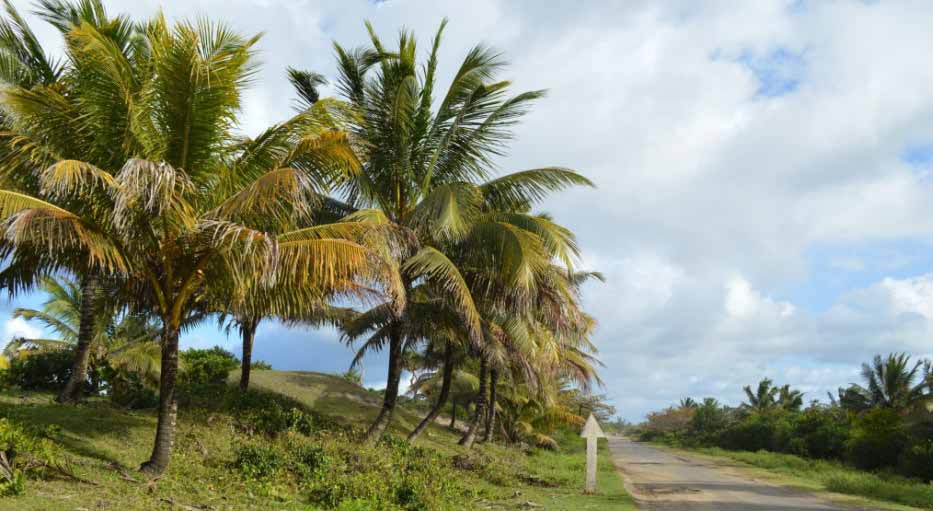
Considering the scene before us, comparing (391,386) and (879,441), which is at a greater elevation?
(391,386)

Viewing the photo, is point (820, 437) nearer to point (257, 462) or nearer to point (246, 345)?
point (246, 345)

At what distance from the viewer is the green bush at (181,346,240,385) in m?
21.9

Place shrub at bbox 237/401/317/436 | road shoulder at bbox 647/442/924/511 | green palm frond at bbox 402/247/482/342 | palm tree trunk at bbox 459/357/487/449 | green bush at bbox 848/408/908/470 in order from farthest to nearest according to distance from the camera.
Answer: green bush at bbox 848/408/908/470 → palm tree trunk at bbox 459/357/487/449 → road shoulder at bbox 647/442/924/511 → shrub at bbox 237/401/317/436 → green palm frond at bbox 402/247/482/342

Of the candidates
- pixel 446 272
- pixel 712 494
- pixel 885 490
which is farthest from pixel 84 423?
pixel 885 490

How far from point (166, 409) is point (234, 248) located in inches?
101

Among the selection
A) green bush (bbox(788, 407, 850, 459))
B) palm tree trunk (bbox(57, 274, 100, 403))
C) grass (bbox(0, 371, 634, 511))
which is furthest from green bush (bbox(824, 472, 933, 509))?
palm tree trunk (bbox(57, 274, 100, 403))

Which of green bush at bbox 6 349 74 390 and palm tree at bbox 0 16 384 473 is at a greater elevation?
palm tree at bbox 0 16 384 473

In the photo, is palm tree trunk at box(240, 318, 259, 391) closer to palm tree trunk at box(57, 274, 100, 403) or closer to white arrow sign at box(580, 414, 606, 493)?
palm tree trunk at box(57, 274, 100, 403)

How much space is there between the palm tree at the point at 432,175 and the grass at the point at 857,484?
9761mm

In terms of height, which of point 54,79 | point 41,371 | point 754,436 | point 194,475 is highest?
point 54,79

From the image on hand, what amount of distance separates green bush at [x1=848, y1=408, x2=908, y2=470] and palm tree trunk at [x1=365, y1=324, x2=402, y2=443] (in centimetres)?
1840

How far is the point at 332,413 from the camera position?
20.3 meters

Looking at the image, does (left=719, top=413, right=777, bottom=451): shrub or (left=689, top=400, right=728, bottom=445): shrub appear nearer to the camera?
(left=719, top=413, right=777, bottom=451): shrub

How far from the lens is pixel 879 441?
24562 millimetres
